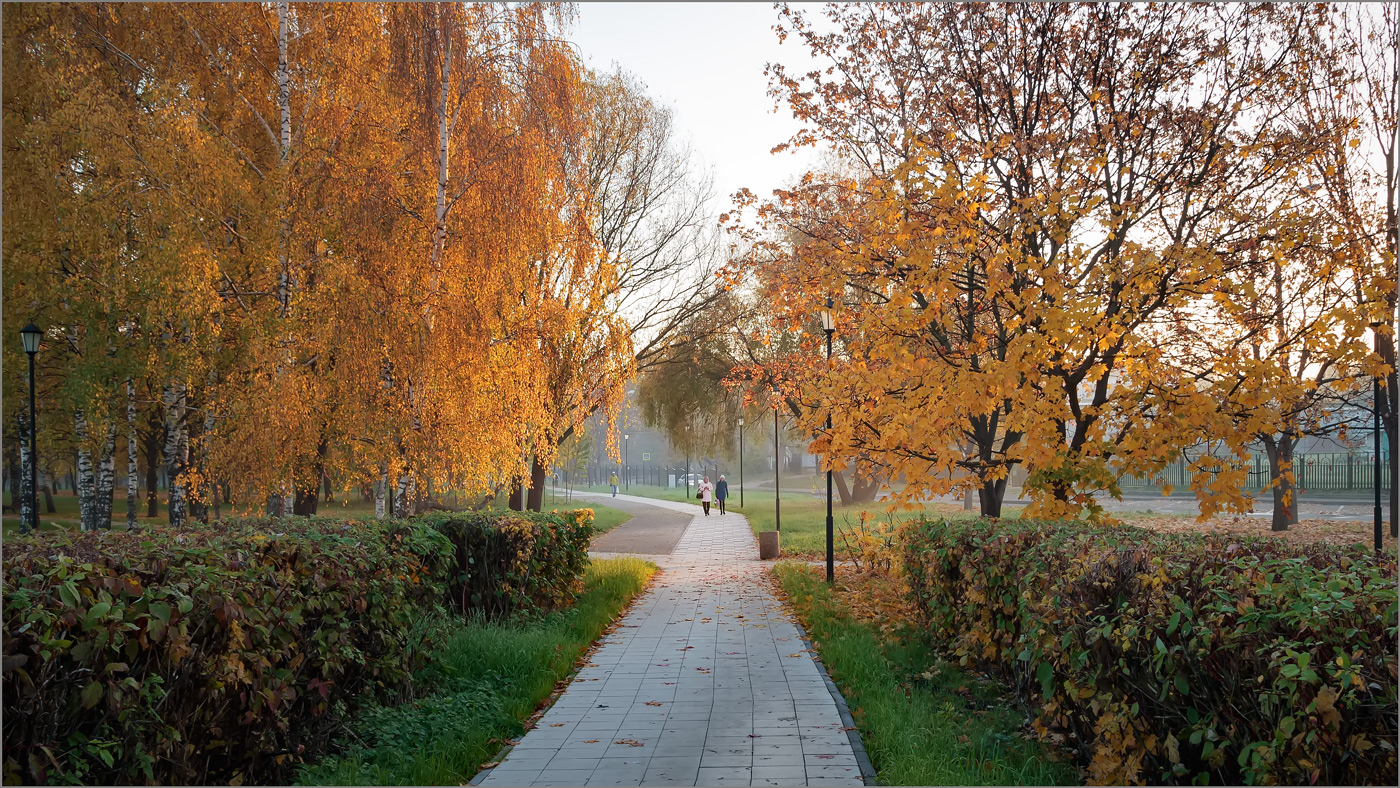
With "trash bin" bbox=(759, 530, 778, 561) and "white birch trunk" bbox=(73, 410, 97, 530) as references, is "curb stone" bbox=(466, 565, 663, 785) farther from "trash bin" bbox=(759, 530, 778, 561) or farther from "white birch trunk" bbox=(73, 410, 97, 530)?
"white birch trunk" bbox=(73, 410, 97, 530)

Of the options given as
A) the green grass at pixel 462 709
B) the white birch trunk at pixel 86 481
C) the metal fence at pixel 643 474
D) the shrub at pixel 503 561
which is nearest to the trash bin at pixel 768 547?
the shrub at pixel 503 561

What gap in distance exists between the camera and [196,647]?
137 inches

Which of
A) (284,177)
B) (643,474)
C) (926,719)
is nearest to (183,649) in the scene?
(926,719)

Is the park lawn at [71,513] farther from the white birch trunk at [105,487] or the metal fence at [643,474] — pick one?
the metal fence at [643,474]

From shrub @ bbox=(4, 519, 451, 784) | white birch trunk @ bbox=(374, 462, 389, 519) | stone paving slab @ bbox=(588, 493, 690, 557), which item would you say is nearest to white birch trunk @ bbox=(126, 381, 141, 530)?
white birch trunk @ bbox=(374, 462, 389, 519)

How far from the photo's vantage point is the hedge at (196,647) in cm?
300

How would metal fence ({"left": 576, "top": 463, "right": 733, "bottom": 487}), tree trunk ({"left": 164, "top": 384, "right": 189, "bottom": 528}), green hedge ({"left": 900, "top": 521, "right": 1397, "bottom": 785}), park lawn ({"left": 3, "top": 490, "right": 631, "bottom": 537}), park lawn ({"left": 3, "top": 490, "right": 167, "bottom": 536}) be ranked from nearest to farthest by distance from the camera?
green hedge ({"left": 900, "top": 521, "right": 1397, "bottom": 785}) < tree trunk ({"left": 164, "top": 384, "right": 189, "bottom": 528}) < park lawn ({"left": 3, "top": 490, "right": 631, "bottom": 537}) < park lawn ({"left": 3, "top": 490, "right": 167, "bottom": 536}) < metal fence ({"left": 576, "top": 463, "right": 733, "bottom": 487})

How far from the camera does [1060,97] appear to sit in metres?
9.28

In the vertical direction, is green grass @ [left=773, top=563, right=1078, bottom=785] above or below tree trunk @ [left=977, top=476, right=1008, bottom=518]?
below

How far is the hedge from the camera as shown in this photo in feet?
9.84

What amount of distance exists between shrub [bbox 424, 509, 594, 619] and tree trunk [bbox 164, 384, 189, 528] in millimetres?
9450

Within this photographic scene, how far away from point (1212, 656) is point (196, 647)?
4217 millimetres

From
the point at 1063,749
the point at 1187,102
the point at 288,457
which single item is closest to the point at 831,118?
the point at 1187,102

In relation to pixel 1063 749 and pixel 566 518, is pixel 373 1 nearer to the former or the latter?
pixel 566 518
